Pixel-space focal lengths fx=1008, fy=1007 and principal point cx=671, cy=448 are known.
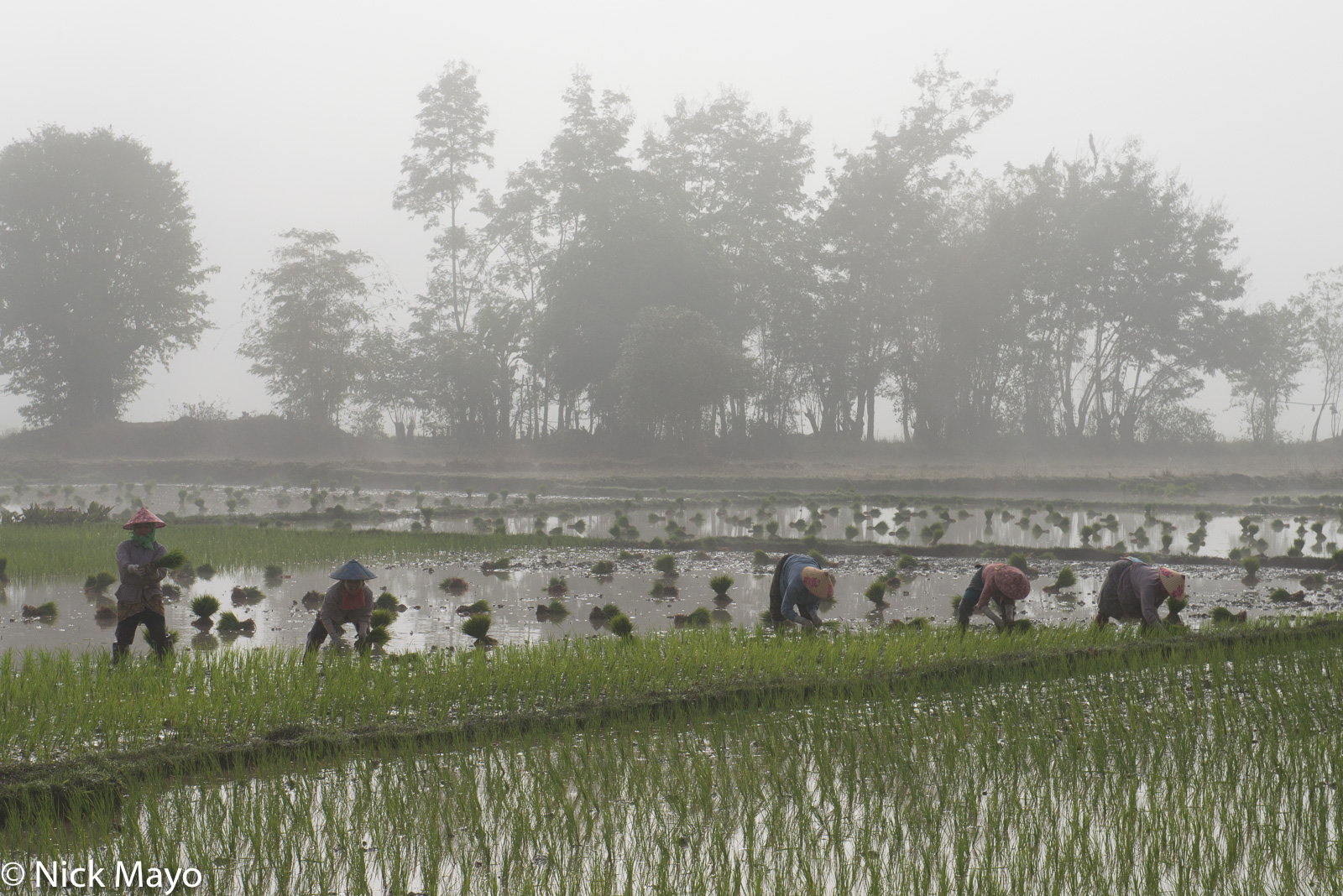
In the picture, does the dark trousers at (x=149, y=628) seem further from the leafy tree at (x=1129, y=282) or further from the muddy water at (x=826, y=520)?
the leafy tree at (x=1129, y=282)

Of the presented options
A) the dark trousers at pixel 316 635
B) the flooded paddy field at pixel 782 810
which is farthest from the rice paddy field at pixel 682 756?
the dark trousers at pixel 316 635

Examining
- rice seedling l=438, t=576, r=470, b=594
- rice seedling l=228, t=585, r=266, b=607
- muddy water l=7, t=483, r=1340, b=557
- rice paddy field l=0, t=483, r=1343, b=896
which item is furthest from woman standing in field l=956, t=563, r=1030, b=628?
muddy water l=7, t=483, r=1340, b=557

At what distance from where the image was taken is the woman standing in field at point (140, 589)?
20.9 feet

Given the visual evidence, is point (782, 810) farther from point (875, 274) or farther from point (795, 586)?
point (875, 274)

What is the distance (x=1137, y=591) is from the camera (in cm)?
762

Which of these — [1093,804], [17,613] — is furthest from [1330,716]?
[17,613]

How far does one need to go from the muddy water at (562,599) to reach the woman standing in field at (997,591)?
4.60ft

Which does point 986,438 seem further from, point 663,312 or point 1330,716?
point 1330,716

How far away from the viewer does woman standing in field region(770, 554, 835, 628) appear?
6.96 metres

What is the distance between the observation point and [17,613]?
887cm

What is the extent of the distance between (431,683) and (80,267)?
41.1 meters

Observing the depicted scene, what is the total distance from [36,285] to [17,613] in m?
36.5

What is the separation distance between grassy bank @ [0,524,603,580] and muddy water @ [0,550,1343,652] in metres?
0.64

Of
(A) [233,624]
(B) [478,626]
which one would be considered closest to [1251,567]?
(B) [478,626]
